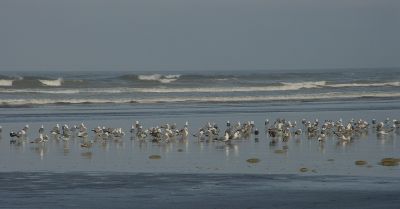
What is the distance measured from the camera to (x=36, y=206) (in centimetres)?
1467

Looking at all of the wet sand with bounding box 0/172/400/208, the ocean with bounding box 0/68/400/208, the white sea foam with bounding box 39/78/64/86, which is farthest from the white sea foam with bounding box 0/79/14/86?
the wet sand with bounding box 0/172/400/208

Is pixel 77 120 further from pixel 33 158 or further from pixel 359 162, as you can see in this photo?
pixel 359 162

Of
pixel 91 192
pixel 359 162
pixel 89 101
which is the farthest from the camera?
pixel 89 101

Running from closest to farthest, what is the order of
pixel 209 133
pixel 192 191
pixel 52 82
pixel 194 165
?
pixel 192 191
pixel 194 165
pixel 209 133
pixel 52 82

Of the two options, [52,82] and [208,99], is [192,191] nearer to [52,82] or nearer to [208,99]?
[208,99]

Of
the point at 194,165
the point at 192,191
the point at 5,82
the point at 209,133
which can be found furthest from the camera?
the point at 5,82

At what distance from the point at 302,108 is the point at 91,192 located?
28362mm

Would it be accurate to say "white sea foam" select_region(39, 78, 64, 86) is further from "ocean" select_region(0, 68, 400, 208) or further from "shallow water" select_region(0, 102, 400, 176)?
"shallow water" select_region(0, 102, 400, 176)

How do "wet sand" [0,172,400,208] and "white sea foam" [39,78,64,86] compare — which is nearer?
"wet sand" [0,172,400,208]

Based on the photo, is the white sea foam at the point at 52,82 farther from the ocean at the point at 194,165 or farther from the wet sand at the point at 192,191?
the wet sand at the point at 192,191

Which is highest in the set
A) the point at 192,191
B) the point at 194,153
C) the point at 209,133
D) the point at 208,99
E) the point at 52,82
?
the point at 52,82

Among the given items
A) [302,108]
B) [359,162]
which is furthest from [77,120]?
[359,162]

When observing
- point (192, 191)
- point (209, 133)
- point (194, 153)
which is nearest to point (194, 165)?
point (194, 153)

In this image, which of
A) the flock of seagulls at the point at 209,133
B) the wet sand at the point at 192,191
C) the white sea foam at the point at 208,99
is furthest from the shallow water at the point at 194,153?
the white sea foam at the point at 208,99
